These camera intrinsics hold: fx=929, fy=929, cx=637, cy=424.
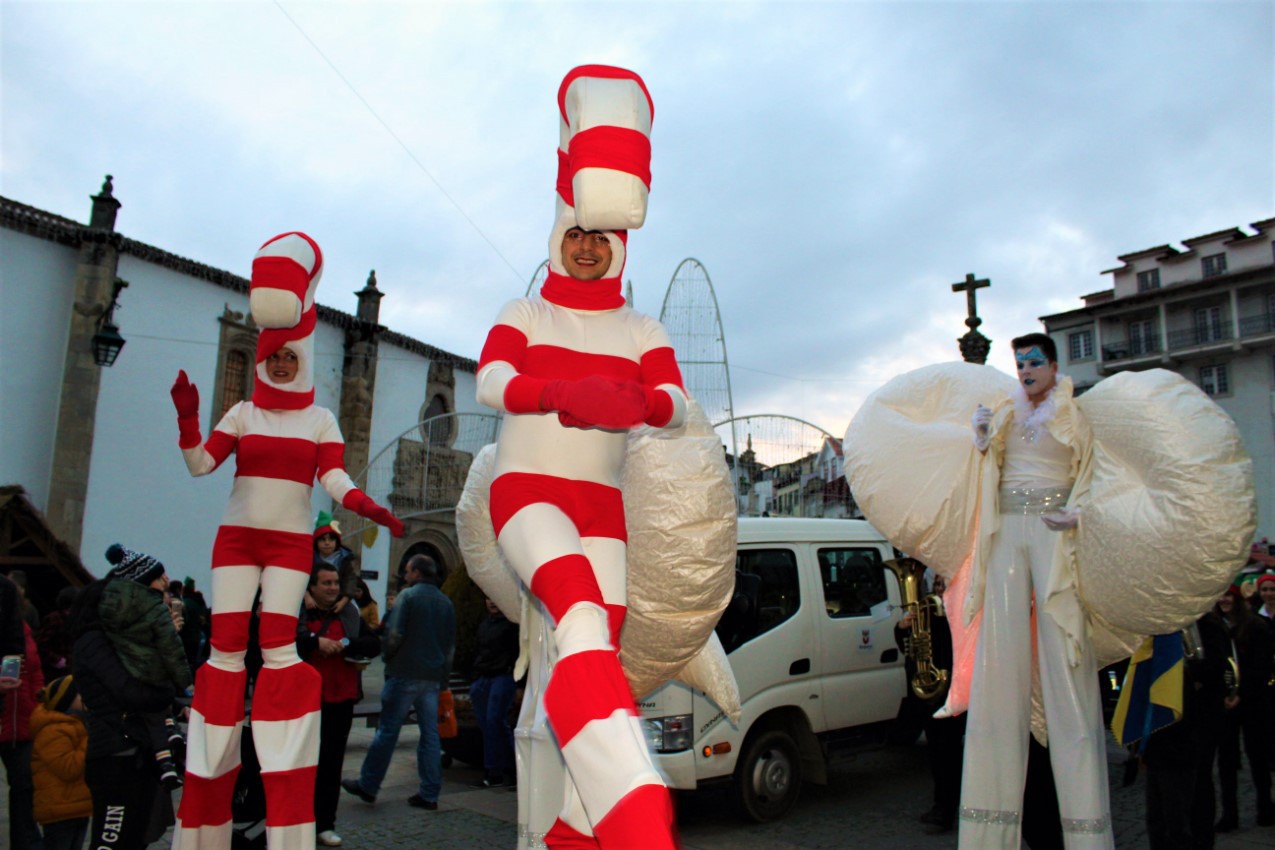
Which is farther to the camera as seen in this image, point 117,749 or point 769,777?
point 769,777

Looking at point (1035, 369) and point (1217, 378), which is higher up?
point (1217, 378)

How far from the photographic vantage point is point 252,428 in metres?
4.01

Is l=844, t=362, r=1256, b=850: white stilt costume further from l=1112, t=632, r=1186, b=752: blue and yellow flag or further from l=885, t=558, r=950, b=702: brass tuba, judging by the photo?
l=885, t=558, r=950, b=702: brass tuba

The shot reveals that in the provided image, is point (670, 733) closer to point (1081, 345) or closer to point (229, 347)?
point (229, 347)

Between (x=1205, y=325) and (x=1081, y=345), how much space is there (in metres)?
4.82

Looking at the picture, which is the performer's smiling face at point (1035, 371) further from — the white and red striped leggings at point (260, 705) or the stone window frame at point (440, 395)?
the stone window frame at point (440, 395)

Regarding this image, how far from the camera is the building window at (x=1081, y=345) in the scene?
37.2 m

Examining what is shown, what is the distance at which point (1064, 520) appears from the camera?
11.8 ft

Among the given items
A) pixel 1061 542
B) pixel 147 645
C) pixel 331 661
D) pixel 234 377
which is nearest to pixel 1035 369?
pixel 1061 542

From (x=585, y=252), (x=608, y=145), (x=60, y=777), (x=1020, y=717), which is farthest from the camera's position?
(x=60, y=777)

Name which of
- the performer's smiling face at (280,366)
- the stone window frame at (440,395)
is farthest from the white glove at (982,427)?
the stone window frame at (440,395)

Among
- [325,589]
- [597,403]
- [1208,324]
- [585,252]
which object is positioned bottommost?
[325,589]

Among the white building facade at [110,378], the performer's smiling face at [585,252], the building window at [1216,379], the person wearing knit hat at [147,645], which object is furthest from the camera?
the building window at [1216,379]

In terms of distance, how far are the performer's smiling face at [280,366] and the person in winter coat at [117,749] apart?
46.9 inches
